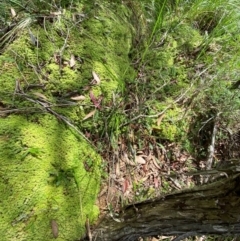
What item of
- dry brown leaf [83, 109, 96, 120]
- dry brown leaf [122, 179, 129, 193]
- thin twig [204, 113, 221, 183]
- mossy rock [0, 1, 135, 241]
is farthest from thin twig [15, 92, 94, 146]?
thin twig [204, 113, 221, 183]

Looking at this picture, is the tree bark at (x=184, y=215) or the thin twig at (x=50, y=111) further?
the thin twig at (x=50, y=111)

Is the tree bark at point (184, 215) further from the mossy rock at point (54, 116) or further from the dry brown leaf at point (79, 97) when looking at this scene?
the dry brown leaf at point (79, 97)

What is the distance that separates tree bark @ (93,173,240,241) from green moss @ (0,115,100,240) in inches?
7.2

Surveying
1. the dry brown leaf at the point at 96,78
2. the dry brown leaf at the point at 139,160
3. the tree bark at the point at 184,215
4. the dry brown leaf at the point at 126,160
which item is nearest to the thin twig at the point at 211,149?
the dry brown leaf at the point at 139,160

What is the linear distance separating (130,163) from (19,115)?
891 mm

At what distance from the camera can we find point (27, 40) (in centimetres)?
195

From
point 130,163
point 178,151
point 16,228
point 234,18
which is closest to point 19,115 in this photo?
point 16,228

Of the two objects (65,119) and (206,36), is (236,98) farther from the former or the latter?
(65,119)

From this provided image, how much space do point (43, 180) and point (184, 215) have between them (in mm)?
750

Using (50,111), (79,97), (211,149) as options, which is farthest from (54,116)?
(211,149)

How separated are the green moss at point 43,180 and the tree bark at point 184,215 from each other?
0.60 ft

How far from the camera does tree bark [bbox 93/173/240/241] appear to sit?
3.73 ft

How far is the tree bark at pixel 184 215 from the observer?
3.73ft

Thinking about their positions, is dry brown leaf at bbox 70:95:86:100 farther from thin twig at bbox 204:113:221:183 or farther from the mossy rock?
thin twig at bbox 204:113:221:183
